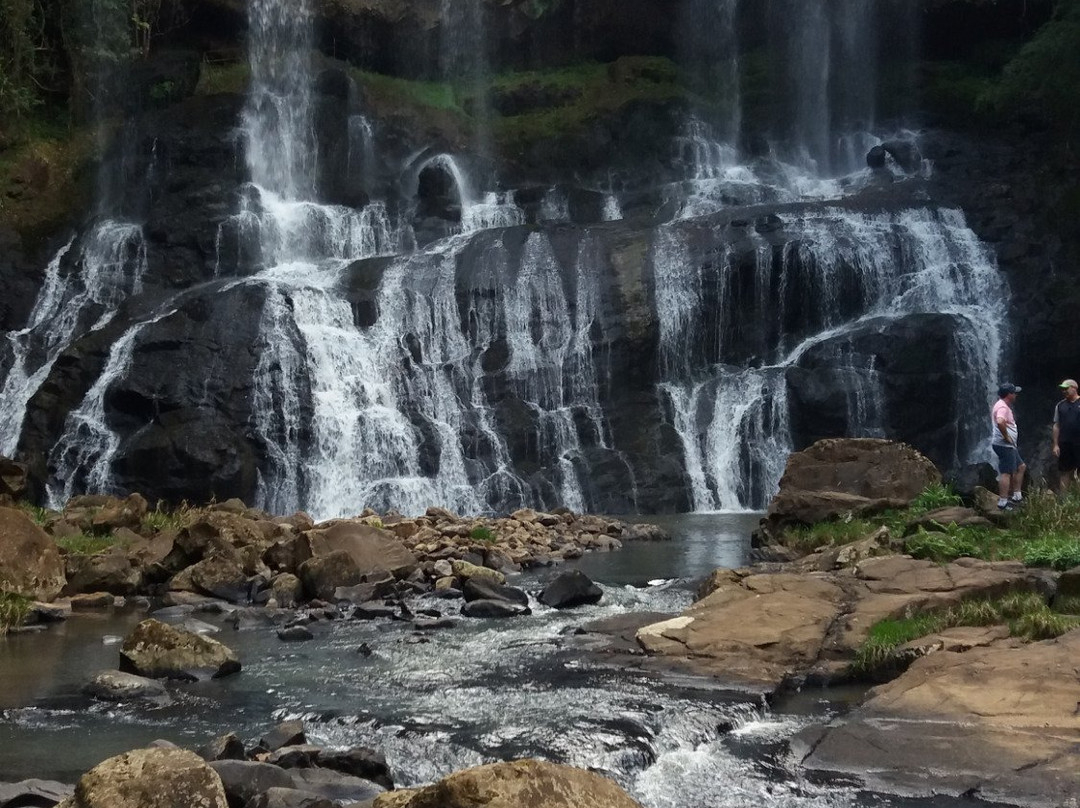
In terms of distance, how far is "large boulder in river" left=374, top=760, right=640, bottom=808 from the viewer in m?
4.47

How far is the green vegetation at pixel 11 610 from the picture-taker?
41.5 feet

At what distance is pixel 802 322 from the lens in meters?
32.0

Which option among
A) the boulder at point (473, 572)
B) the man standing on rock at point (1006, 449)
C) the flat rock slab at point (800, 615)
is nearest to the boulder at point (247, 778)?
the flat rock slab at point (800, 615)

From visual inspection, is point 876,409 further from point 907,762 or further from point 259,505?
point 907,762

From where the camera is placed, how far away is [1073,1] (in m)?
32.1

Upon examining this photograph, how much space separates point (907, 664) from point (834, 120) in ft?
131

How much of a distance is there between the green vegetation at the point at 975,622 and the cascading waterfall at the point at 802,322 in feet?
64.2

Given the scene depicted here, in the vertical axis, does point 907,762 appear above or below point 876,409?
below

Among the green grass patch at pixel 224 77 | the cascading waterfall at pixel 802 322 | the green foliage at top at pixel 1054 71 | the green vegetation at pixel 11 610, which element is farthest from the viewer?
the green grass patch at pixel 224 77

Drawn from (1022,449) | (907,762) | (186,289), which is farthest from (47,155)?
(907,762)

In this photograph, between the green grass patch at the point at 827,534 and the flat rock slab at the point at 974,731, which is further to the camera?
the green grass patch at the point at 827,534

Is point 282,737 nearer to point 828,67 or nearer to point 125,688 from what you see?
point 125,688

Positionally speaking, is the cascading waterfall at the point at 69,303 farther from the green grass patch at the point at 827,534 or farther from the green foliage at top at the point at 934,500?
the green foliage at top at the point at 934,500

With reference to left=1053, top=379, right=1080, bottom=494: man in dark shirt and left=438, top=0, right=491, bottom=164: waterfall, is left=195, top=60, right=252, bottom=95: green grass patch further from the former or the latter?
left=1053, top=379, right=1080, bottom=494: man in dark shirt
